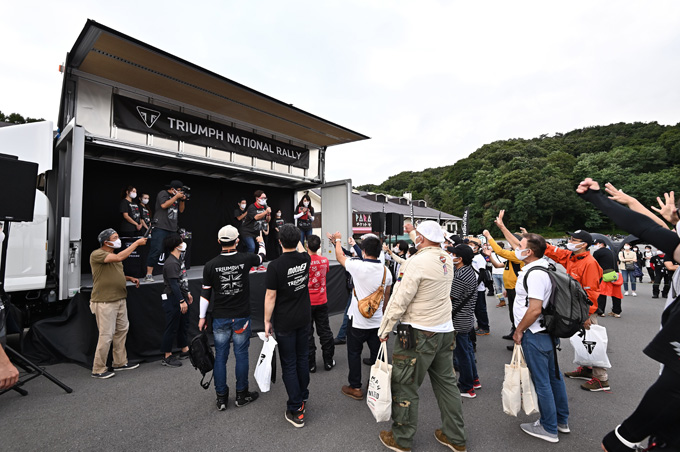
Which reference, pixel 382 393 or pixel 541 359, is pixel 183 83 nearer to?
pixel 382 393

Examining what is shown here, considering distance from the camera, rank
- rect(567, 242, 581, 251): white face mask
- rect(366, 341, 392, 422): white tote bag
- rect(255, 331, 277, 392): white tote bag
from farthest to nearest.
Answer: rect(567, 242, 581, 251): white face mask
rect(255, 331, 277, 392): white tote bag
rect(366, 341, 392, 422): white tote bag

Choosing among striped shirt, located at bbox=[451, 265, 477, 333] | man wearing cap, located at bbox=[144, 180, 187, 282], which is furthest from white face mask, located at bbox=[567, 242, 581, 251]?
man wearing cap, located at bbox=[144, 180, 187, 282]

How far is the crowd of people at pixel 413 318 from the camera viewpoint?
1723mm

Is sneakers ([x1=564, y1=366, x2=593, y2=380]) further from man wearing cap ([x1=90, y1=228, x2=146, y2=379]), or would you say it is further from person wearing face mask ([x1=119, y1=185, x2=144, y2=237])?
person wearing face mask ([x1=119, y1=185, x2=144, y2=237])

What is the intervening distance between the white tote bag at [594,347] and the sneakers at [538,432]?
4.33 feet

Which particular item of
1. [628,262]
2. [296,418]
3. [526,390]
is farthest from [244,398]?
[628,262]

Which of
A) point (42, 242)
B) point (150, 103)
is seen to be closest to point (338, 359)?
point (42, 242)

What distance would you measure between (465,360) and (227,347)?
2591 mm

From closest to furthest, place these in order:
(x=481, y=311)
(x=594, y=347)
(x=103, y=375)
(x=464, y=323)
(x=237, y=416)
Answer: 1. (x=237, y=416)
2. (x=464, y=323)
3. (x=594, y=347)
4. (x=103, y=375)
5. (x=481, y=311)

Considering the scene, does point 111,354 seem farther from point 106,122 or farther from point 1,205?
point 106,122

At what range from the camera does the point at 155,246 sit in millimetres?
5660

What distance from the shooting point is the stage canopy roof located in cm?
445

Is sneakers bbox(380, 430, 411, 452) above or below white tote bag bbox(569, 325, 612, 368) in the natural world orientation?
below

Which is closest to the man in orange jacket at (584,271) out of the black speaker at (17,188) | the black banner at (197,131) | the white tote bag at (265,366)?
the white tote bag at (265,366)
